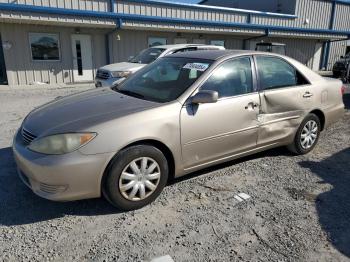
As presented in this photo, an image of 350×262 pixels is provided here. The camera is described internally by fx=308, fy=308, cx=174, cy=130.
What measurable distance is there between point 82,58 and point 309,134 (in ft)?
40.7

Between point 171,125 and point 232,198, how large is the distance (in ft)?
3.58

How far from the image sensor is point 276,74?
4.21 m

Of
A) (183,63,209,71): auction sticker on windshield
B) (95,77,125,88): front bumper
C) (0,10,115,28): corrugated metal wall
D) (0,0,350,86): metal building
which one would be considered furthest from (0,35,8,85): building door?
(183,63,209,71): auction sticker on windshield

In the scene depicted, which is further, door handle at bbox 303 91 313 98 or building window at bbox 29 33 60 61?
building window at bbox 29 33 60 61

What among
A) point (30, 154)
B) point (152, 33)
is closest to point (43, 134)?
point (30, 154)

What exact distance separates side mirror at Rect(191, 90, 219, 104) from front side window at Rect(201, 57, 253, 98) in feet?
0.64

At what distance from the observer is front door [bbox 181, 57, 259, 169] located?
11.0 ft

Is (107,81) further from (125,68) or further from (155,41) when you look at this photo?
(155,41)

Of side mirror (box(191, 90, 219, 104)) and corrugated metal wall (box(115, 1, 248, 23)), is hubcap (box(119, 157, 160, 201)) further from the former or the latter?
corrugated metal wall (box(115, 1, 248, 23))

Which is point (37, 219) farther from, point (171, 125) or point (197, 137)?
point (197, 137)

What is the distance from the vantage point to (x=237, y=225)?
2.95 metres

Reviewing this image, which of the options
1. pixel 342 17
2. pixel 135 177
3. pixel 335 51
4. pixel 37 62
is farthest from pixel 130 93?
pixel 342 17

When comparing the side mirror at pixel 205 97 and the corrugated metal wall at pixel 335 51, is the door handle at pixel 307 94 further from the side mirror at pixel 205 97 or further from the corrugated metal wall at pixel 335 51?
the corrugated metal wall at pixel 335 51

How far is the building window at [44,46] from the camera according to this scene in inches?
529
